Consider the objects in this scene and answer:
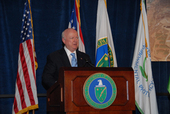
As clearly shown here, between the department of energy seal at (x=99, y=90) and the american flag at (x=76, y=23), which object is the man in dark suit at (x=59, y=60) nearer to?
the department of energy seal at (x=99, y=90)

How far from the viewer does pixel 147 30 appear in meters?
4.86

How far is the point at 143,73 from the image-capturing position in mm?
4738

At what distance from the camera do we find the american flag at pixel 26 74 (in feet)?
13.8

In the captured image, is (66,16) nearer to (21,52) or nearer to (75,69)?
(21,52)

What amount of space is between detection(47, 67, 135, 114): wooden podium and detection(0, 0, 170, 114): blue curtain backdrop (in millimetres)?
2523

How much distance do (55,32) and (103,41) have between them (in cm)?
105

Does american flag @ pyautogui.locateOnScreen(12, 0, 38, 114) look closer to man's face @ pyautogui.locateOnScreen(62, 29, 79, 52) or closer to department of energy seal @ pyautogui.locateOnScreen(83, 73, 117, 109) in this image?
man's face @ pyautogui.locateOnScreen(62, 29, 79, 52)

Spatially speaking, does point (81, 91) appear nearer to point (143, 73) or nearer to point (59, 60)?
point (59, 60)

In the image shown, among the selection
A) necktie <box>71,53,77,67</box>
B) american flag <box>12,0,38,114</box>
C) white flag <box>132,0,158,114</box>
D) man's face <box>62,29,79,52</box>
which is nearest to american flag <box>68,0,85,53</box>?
american flag <box>12,0,38,114</box>

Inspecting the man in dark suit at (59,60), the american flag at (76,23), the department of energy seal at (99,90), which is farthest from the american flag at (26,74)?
the department of energy seal at (99,90)

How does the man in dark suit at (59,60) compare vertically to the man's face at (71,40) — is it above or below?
below

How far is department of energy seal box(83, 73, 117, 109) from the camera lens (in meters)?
2.19

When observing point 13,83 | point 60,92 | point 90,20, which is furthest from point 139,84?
point 60,92

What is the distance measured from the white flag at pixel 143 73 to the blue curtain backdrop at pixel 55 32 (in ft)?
1.52
